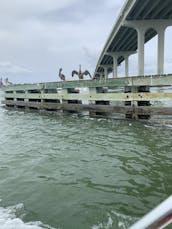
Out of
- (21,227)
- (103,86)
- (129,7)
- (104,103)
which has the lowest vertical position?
(21,227)

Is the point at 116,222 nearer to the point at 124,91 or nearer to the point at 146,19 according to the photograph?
the point at 124,91

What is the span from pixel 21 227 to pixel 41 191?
3.62ft

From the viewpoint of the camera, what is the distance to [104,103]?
543 inches

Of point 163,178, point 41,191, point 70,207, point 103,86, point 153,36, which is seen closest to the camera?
point 70,207

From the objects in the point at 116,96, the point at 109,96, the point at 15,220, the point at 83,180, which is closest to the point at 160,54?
the point at 109,96

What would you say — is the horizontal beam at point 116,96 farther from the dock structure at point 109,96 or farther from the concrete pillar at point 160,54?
the concrete pillar at point 160,54

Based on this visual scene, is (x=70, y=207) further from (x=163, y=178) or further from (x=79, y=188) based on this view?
(x=163, y=178)

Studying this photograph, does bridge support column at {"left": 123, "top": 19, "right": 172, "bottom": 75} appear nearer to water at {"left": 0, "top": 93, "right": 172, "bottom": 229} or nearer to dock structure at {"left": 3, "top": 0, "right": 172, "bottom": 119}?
dock structure at {"left": 3, "top": 0, "right": 172, "bottom": 119}

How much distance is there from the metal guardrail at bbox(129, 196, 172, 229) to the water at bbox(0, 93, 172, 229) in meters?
2.29

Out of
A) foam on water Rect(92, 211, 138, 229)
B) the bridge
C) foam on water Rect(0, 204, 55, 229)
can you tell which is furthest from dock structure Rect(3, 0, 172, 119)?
foam on water Rect(0, 204, 55, 229)

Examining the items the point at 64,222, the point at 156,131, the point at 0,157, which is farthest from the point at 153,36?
the point at 64,222

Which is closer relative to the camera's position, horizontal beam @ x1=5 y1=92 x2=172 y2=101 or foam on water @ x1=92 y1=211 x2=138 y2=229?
foam on water @ x1=92 y1=211 x2=138 y2=229

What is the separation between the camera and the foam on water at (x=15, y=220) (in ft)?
10.4

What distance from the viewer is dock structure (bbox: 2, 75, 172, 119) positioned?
424 inches
